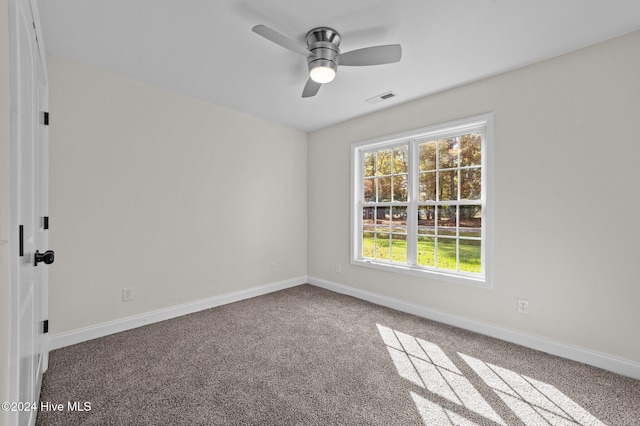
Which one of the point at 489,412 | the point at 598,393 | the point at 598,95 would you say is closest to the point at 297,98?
the point at 598,95

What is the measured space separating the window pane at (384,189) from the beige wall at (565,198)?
3.28 feet

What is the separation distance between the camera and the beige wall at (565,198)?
2.16 metres

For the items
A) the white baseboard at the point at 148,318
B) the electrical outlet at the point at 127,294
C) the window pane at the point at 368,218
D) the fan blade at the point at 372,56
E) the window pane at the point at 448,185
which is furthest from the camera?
the window pane at the point at 368,218

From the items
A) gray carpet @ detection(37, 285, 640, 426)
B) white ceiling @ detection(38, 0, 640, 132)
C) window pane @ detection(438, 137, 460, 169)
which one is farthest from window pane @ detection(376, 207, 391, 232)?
white ceiling @ detection(38, 0, 640, 132)

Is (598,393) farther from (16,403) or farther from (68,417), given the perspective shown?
(68,417)

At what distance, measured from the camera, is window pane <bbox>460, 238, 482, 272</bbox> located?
122 inches

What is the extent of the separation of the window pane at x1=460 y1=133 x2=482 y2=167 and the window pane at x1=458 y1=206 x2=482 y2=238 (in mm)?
489

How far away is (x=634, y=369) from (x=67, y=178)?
A: 477 cm

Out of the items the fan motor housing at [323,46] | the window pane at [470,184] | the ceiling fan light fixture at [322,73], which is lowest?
the window pane at [470,184]

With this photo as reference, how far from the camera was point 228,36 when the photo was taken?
7.16ft

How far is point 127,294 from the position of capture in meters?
2.88

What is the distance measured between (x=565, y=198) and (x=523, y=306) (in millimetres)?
1019

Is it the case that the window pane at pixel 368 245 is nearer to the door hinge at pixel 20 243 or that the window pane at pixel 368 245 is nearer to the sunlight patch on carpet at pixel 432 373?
the sunlight patch on carpet at pixel 432 373

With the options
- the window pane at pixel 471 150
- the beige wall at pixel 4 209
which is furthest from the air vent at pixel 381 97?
the beige wall at pixel 4 209
